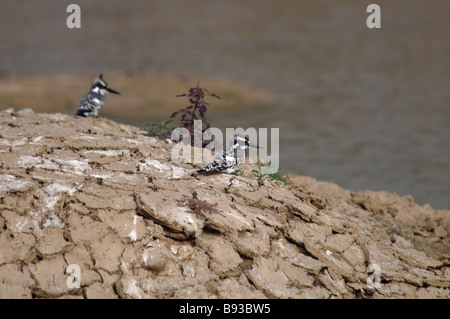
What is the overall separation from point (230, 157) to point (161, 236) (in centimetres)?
130

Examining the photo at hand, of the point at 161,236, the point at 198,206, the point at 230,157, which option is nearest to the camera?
the point at 161,236

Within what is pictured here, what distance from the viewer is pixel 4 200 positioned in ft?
16.4

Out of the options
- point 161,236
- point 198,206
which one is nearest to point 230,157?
point 198,206

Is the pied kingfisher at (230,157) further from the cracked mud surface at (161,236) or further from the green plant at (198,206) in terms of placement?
the green plant at (198,206)

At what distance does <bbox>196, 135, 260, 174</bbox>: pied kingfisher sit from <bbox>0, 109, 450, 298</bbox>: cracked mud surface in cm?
14

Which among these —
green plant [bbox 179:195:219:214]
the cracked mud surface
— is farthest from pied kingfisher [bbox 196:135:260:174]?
green plant [bbox 179:195:219:214]

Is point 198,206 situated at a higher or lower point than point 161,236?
higher

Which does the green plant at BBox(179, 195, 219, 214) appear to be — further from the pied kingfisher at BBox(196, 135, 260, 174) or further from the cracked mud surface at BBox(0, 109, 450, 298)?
the pied kingfisher at BBox(196, 135, 260, 174)

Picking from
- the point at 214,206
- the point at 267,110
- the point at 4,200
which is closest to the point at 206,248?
the point at 214,206

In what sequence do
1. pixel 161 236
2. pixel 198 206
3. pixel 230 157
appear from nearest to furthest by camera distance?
pixel 161 236, pixel 198 206, pixel 230 157

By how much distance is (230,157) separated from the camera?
18.8ft

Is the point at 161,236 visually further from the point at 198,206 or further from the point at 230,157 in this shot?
the point at 230,157

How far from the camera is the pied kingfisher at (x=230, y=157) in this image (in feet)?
18.8

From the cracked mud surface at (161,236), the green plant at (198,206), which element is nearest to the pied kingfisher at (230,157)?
the cracked mud surface at (161,236)
